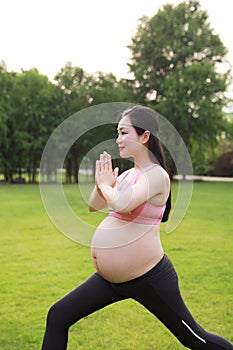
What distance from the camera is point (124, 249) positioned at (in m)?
2.70

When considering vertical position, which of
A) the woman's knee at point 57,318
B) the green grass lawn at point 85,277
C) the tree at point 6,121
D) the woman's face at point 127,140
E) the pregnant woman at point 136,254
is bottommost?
the green grass lawn at point 85,277

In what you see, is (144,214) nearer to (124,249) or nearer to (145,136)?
(124,249)

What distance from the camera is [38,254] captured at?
7.99m

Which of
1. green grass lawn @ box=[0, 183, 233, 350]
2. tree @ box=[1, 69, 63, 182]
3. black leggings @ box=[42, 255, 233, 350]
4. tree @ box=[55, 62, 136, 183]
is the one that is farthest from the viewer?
tree @ box=[1, 69, 63, 182]

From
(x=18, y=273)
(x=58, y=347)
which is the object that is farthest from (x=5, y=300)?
(x=58, y=347)

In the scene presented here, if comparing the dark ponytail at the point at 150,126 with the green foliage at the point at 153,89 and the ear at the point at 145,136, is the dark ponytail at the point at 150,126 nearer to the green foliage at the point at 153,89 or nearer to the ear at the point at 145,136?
the ear at the point at 145,136

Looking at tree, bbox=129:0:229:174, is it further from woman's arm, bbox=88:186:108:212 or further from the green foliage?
woman's arm, bbox=88:186:108:212

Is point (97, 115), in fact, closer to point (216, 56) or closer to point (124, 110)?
point (124, 110)

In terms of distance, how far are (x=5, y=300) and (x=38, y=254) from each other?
270cm

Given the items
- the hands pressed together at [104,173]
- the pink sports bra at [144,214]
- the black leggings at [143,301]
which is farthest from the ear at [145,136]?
the black leggings at [143,301]

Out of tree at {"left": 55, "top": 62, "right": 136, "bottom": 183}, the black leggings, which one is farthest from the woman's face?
tree at {"left": 55, "top": 62, "right": 136, "bottom": 183}

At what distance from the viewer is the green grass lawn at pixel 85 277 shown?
13.8 ft

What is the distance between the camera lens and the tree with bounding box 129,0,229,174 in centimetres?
3409

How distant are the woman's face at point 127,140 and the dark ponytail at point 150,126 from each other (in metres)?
0.03
